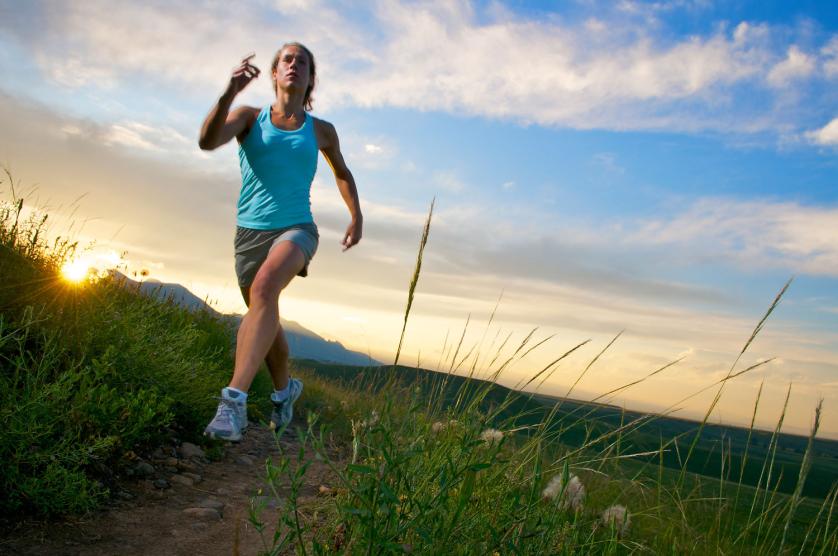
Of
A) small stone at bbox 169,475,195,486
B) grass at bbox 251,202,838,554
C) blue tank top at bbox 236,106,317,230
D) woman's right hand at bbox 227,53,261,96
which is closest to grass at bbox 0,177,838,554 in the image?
grass at bbox 251,202,838,554

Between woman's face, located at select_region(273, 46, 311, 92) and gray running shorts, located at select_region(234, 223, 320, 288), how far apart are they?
1.18 m

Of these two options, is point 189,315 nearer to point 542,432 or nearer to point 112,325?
point 112,325

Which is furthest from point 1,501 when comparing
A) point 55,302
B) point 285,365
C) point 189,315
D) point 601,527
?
point 189,315

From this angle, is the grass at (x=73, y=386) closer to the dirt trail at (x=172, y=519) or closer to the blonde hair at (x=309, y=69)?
the dirt trail at (x=172, y=519)

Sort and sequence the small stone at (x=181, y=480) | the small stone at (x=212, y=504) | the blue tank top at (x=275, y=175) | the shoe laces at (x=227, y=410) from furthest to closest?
the blue tank top at (x=275, y=175)
the small stone at (x=181, y=480)
the shoe laces at (x=227, y=410)
the small stone at (x=212, y=504)

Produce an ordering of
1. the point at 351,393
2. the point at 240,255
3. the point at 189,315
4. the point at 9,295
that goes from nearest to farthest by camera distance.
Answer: the point at 9,295 < the point at 240,255 < the point at 189,315 < the point at 351,393

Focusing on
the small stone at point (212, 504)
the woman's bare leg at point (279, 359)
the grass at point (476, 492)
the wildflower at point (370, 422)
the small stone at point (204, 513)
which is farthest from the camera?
the woman's bare leg at point (279, 359)

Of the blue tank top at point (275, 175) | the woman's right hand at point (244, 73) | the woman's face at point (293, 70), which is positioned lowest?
the blue tank top at point (275, 175)

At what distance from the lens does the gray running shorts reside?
14.5ft

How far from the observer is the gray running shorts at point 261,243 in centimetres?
443

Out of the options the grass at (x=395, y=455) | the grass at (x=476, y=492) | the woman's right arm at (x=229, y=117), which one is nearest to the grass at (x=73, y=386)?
the grass at (x=395, y=455)

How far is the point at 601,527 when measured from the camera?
10.9 ft

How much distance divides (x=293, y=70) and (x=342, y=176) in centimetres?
98

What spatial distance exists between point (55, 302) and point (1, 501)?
193 cm
